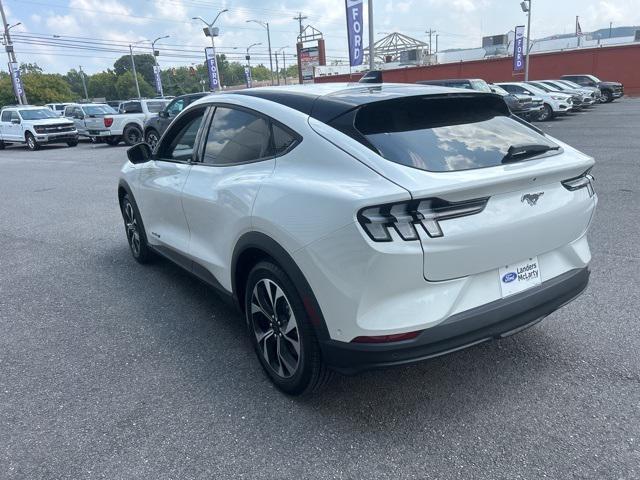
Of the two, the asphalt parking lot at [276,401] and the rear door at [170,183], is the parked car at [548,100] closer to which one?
the asphalt parking lot at [276,401]

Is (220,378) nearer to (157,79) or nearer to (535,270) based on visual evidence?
(535,270)

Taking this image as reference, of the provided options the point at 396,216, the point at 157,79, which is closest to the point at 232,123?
the point at 396,216

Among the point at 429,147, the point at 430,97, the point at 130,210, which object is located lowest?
the point at 130,210

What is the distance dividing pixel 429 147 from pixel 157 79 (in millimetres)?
58785

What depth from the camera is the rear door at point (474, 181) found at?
237 cm

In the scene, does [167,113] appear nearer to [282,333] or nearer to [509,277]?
[282,333]

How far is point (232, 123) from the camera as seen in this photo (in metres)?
3.50

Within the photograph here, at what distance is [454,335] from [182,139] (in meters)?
2.83

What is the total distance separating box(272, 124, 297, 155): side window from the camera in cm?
→ 293

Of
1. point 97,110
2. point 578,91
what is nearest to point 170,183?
point 97,110

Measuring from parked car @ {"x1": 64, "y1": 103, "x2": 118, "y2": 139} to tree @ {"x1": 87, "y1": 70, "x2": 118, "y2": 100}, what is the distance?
10228 centimetres

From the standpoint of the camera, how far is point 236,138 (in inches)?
135

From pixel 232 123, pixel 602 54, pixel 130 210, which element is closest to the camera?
pixel 232 123

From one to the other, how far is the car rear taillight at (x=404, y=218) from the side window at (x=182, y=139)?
6.98ft
